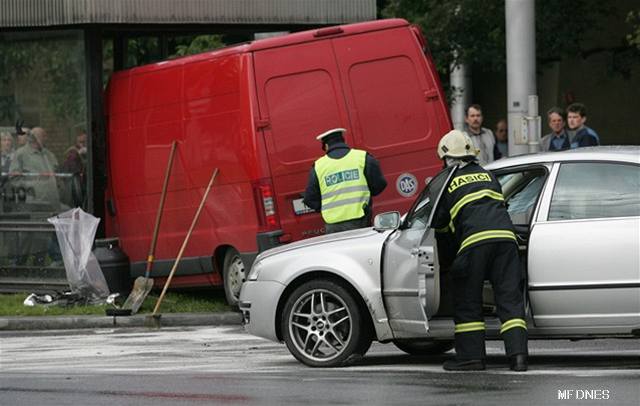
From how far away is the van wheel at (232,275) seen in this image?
15.6 meters

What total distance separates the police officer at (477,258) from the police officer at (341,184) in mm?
3176

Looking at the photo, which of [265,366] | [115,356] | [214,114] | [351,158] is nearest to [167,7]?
[214,114]

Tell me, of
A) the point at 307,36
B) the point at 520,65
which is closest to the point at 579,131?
the point at 520,65

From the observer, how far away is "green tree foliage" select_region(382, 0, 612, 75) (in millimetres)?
24188

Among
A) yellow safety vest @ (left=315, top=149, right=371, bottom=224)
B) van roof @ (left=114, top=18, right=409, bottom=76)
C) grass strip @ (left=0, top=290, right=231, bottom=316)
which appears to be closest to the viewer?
yellow safety vest @ (left=315, top=149, right=371, bottom=224)

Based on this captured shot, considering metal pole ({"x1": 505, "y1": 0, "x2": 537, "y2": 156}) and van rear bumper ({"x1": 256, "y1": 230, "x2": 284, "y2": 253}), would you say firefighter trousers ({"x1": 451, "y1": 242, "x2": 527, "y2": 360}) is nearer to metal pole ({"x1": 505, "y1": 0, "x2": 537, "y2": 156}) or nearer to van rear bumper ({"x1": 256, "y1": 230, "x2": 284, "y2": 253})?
van rear bumper ({"x1": 256, "y1": 230, "x2": 284, "y2": 253})

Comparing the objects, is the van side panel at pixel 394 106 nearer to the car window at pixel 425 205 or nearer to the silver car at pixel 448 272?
the silver car at pixel 448 272

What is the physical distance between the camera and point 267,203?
14828mm

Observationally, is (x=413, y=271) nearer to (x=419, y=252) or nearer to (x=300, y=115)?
(x=419, y=252)

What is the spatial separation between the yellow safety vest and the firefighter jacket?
123 inches

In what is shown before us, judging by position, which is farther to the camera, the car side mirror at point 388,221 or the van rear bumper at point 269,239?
the van rear bumper at point 269,239

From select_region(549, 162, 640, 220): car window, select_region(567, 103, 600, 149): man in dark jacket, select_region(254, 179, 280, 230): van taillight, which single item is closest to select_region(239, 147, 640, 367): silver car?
select_region(549, 162, 640, 220): car window

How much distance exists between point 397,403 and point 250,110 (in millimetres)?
6217

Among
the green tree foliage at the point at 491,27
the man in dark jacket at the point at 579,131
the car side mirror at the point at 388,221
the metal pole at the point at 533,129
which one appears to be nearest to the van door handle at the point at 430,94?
the man in dark jacket at the point at 579,131
